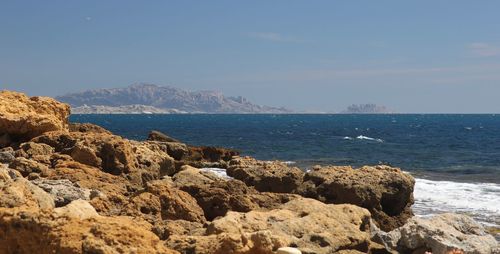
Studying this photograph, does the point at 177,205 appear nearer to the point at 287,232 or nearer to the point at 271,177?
the point at 287,232

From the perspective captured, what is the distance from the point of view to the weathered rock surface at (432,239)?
39.7 feet

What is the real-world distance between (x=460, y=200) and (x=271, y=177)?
1177cm

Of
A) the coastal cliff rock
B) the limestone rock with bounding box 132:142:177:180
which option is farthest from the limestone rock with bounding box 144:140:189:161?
the coastal cliff rock

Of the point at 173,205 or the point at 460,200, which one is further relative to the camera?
the point at 460,200

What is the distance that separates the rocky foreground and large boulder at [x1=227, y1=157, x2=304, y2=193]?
0.03 metres

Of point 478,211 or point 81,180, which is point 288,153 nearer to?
point 478,211

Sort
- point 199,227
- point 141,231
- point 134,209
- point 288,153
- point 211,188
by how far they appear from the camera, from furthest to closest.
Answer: point 288,153, point 211,188, point 134,209, point 199,227, point 141,231

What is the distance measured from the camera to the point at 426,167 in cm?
4916

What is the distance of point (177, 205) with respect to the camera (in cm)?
1101

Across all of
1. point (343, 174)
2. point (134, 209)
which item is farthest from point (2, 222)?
point (343, 174)

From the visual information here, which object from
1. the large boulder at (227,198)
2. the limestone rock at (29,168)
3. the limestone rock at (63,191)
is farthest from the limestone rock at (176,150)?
the limestone rock at (63,191)

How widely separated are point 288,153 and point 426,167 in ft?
49.3

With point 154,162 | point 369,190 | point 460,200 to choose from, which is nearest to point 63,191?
point 154,162

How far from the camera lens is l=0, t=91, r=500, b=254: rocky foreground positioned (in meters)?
7.27
